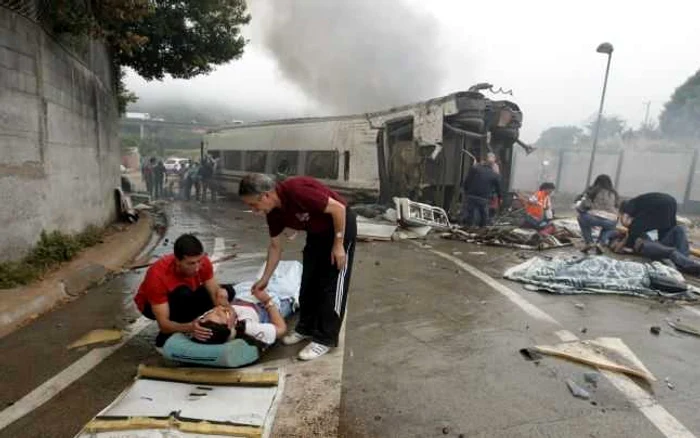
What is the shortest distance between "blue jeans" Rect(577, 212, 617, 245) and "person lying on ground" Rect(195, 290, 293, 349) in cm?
700

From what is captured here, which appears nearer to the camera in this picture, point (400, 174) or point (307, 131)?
point (400, 174)

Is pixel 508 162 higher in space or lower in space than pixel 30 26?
lower

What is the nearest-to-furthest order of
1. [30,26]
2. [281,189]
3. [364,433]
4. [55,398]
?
1. [364,433]
2. [55,398]
3. [281,189]
4. [30,26]

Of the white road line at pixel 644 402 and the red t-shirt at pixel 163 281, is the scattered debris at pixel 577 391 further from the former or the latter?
the red t-shirt at pixel 163 281

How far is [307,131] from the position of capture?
1330cm

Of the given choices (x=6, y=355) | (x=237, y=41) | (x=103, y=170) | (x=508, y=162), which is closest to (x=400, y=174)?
(x=508, y=162)

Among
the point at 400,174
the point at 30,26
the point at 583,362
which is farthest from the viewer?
the point at 400,174

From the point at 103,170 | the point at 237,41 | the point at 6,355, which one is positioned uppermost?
the point at 237,41

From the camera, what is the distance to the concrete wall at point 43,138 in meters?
4.48

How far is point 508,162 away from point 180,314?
10.9 meters

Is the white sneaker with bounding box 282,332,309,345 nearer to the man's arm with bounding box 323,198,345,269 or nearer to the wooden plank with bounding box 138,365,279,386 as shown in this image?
the wooden plank with bounding box 138,365,279,386

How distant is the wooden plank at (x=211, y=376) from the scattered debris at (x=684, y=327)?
3814mm

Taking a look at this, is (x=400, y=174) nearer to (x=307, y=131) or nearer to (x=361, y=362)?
(x=307, y=131)

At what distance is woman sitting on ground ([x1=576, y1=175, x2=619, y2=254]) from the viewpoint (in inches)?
322
